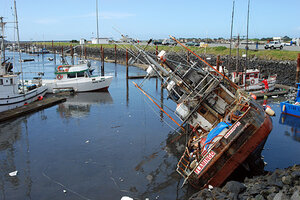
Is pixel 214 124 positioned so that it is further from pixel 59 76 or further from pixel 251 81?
pixel 59 76

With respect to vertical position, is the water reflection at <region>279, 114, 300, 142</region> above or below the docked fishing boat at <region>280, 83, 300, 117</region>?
below

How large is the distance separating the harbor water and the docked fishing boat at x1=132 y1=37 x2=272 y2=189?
1338mm

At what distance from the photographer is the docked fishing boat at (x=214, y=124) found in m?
10.9

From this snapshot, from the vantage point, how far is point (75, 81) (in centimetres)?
3156

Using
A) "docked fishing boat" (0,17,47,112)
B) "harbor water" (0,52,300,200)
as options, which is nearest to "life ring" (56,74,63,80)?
"docked fishing boat" (0,17,47,112)

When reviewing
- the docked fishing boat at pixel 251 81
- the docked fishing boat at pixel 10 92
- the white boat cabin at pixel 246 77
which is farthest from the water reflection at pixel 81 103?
the docked fishing boat at pixel 251 81

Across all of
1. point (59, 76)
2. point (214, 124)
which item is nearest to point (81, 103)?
point (59, 76)

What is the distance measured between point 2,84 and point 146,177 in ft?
52.8

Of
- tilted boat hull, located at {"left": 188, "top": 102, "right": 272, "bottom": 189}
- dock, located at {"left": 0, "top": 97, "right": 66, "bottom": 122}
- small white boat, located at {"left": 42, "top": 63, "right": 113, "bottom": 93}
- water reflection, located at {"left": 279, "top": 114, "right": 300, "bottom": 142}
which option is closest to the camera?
tilted boat hull, located at {"left": 188, "top": 102, "right": 272, "bottom": 189}

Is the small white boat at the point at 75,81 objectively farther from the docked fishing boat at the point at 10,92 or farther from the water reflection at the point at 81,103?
the docked fishing boat at the point at 10,92

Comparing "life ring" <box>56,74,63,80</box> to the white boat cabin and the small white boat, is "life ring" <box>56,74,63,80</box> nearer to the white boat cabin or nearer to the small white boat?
the small white boat

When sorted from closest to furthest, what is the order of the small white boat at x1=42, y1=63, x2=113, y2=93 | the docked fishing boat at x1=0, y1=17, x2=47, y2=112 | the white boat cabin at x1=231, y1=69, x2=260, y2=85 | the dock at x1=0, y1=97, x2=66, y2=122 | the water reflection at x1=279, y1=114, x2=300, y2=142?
the water reflection at x1=279, y1=114, x2=300, y2=142 → the dock at x1=0, y1=97, x2=66, y2=122 → the docked fishing boat at x1=0, y1=17, x2=47, y2=112 → the white boat cabin at x1=231, y1=69, x2=260, y2=85 → the small white boat at x1=42, y1=63, x2=113, y2=93

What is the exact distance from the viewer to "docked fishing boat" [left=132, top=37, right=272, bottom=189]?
35.6 ft

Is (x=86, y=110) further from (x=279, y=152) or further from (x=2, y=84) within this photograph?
(x=279, y=152)
